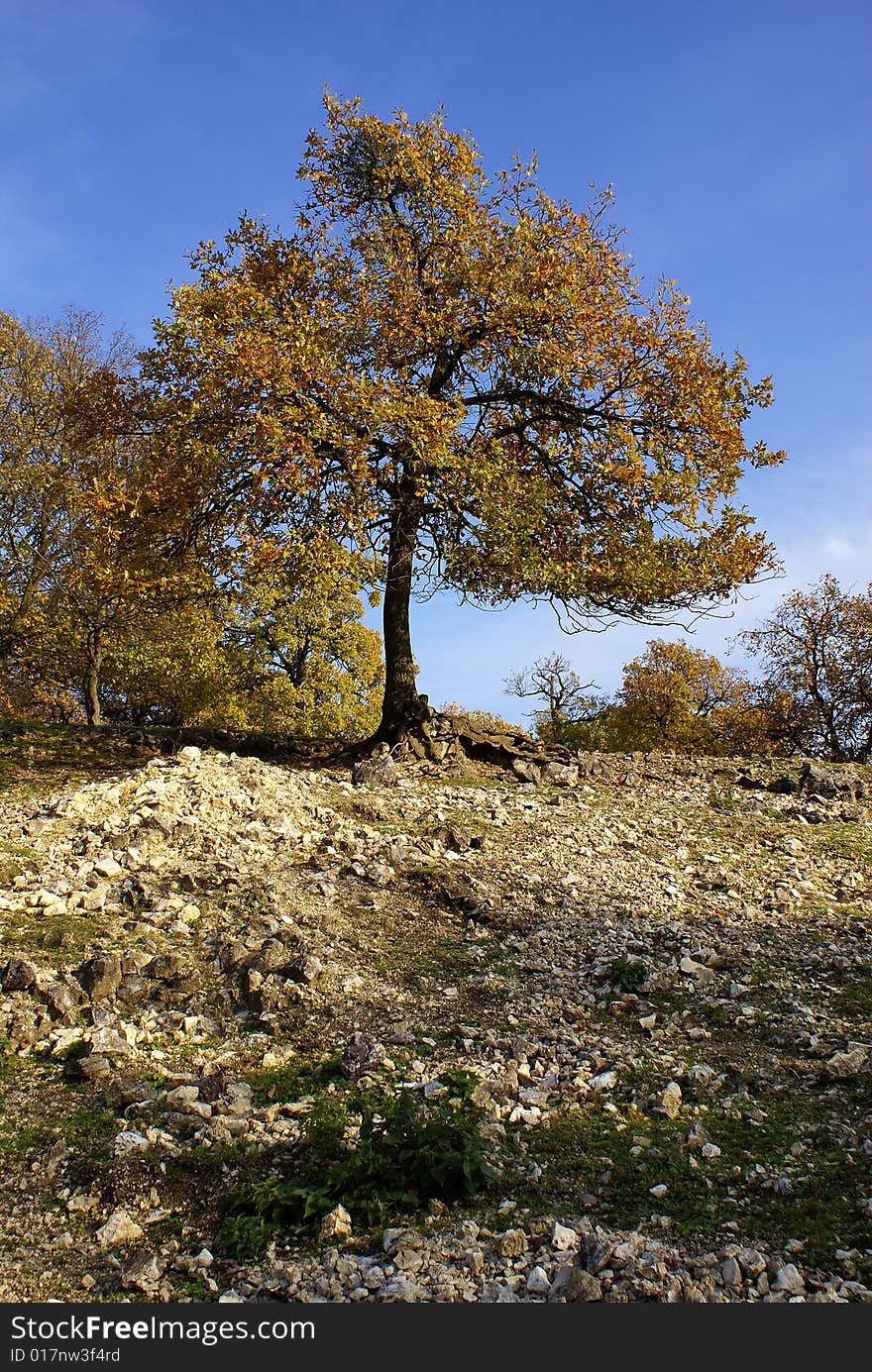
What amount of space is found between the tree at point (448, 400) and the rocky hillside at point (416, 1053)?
528cm

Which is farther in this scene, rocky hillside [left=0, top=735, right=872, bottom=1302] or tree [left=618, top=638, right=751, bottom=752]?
tree [left=618, top=638, right=751, bottom=752]

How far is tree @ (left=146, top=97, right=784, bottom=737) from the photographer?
16.9m

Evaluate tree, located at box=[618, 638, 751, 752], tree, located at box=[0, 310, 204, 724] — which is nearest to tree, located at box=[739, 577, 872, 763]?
tree, located at box=[618, 638, 751, 752]

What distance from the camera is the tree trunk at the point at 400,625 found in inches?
770

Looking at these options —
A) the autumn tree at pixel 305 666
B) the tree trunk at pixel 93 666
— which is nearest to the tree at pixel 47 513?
the tree trunk at pixel 93 666

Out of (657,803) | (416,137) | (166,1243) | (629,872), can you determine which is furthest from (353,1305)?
(416,137)

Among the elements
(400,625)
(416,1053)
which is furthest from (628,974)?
(400,625)

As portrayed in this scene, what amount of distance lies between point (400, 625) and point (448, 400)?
4.79m

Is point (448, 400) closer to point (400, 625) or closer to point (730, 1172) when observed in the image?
point (400, 625)

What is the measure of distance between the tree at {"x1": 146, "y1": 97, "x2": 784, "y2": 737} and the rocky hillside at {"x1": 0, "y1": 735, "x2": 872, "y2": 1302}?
17.3 feet

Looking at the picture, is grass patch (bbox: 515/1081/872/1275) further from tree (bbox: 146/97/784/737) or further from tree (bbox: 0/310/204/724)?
tree (bbox: 0/310/204/724)

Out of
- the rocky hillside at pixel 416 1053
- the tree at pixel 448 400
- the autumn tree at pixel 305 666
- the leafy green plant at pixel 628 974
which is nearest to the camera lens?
Result: the rocky hillside at pixel 416 1053

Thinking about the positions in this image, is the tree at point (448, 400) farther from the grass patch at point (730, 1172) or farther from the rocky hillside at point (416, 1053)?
the grass patch at point (730, 1172)

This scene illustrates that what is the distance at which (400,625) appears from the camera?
20.7 m
